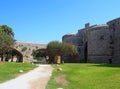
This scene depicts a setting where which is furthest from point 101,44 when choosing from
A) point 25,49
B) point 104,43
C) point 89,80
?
point 89,80

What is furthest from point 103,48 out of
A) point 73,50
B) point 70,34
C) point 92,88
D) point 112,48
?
point 92,88

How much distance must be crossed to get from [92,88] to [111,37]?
185ft

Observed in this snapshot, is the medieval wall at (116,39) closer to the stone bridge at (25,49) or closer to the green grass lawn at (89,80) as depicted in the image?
the stone bridge at (25,49)

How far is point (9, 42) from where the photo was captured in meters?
60.5

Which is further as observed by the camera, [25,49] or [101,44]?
[25,49]

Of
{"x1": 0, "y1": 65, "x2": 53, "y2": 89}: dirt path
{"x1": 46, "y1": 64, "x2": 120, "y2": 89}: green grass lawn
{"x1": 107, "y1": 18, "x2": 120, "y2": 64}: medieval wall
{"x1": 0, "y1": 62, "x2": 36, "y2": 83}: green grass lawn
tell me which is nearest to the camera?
{"x1": 0, "y1": 65, "x2": 53, "y2": 89}: dirt path

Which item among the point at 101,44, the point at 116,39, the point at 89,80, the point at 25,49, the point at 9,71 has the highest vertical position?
the point at 116,39

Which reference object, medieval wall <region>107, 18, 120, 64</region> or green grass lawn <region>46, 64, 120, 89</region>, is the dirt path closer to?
green grass lawn <region>46, 64, 120, 89</region>

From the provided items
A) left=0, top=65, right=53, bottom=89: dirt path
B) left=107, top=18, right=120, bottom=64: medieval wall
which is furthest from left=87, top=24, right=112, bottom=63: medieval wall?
left=0, top=65, right=53, bottom=89: dirt path

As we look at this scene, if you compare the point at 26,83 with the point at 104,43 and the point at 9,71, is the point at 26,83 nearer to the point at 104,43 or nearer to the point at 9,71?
the point at 9,71

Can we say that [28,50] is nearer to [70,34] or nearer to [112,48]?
[70,34]

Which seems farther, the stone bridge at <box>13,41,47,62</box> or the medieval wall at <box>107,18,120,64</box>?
the stone bridge at <box>13,41,47,62</box>

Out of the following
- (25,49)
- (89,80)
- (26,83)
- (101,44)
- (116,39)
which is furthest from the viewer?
(25,49)

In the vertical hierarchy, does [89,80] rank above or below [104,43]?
below
